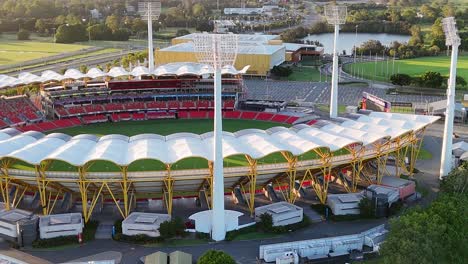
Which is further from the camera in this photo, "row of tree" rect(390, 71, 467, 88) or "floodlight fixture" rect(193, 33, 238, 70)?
"row of tree" rect(390, 71, 467, 88)

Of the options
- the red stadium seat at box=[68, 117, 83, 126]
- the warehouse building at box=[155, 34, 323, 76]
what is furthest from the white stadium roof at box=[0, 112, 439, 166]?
the warehouse building at box=[155, 34, 323, 76]

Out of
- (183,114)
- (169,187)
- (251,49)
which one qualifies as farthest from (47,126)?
(251,49)

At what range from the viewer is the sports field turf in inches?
3443

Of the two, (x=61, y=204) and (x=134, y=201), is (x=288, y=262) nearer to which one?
(x=134, y=201)

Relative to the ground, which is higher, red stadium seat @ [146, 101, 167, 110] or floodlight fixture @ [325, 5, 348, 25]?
floodlight fixture @ [325, 5, 348, 25]

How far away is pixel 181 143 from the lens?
108ft

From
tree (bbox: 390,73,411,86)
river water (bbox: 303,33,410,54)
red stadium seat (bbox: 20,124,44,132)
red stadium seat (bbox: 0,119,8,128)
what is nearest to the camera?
red stadium seat (bbox: 0,119,8,128)

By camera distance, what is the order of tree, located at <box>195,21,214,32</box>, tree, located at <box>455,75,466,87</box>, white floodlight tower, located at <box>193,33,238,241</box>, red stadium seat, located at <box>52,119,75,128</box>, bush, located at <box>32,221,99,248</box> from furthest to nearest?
1. tree, located at <box>195,21,214,32</box>
2. tree, located at <box>455,75,466,87</box>
3. red stadium seat, located at <box>52,119,75,128</box>
4. white floodlight tower, located at <box>193,33,238,241</box>
5. bush, located at <box>32,221,99,248</box>

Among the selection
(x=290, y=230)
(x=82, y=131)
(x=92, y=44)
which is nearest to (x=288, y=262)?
(x=290, y=230)

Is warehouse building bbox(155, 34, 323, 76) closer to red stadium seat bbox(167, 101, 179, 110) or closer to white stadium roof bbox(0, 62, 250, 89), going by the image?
white stadium roof bbox(0, 62, 250, 89)

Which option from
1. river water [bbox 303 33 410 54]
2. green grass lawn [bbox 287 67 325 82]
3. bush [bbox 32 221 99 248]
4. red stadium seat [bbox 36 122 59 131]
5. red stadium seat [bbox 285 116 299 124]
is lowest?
bush [bbox 32 221 99 248]

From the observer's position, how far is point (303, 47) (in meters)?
106

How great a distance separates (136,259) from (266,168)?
31.6 ft

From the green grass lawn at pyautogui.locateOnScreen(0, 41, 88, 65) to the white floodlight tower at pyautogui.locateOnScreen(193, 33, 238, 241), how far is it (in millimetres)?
→ 68266
